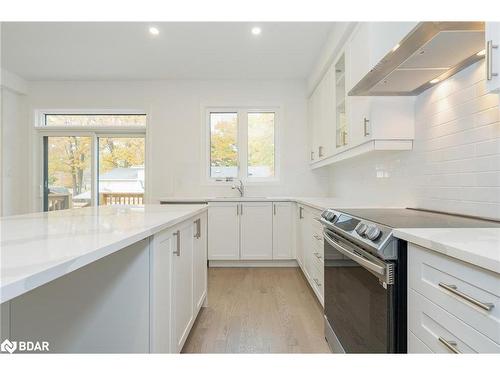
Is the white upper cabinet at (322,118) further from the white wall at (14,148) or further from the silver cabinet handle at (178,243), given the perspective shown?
the white wall at (14,148)

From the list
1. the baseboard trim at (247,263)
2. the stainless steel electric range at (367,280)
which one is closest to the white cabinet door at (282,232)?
Answer: the baseboard trim at (247,263)

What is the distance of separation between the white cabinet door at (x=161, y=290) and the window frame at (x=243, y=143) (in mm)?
2964

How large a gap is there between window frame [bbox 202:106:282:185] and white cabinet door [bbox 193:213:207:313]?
194cm

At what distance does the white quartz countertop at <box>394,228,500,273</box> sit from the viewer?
688 mm

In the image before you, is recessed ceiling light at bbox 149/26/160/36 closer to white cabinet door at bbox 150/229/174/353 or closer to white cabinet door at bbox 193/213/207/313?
white cabinet door at bbox 193/213/207/313

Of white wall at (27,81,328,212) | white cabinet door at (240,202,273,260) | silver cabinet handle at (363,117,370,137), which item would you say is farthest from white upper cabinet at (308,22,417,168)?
white wall at (27,81,328,212)

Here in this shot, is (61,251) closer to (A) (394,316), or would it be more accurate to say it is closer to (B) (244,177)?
(A) (394,316)

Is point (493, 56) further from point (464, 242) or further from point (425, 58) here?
point (464, 242)

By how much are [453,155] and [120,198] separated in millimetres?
4442

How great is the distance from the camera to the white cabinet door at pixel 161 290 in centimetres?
127

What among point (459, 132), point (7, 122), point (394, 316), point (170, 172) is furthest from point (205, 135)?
point (394, 316)

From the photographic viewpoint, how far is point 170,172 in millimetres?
4473

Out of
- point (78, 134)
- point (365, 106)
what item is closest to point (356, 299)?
point (365, 106)

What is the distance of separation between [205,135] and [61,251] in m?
3.88
